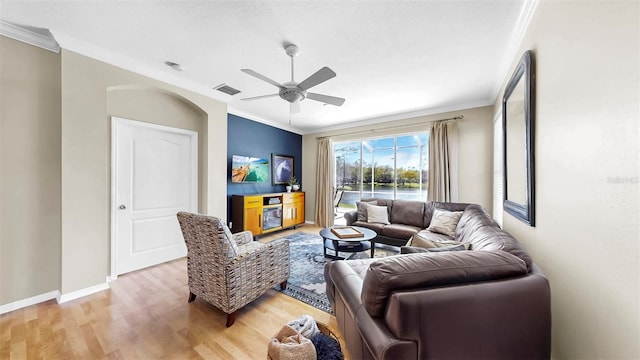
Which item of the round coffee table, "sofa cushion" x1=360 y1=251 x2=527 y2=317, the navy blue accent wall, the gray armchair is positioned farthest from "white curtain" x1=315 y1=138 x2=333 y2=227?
"sofa cushion" x1=360 y1=251 x2=527 y2=317

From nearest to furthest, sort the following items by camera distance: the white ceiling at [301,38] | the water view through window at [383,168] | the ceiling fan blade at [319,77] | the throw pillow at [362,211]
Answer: the white ceiling at [301,38], the ceiling fan blade at [319,77], the throw pillow at [362,211], the water view through window at [383,168]

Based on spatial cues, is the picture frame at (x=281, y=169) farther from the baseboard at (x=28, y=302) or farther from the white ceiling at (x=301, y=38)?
the baseboard at (x=28, y=302)

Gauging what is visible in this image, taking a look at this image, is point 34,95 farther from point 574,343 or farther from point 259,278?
point 574,343

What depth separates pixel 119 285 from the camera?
2510mm

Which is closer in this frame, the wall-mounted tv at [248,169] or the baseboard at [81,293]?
the baseboard at [81,293]

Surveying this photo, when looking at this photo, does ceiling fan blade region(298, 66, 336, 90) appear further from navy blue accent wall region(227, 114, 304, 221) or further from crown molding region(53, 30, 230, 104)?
navy blue accent wall region(227, 114, 304, 221)

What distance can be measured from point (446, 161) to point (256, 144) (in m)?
3.79

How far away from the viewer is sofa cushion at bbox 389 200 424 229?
382cm

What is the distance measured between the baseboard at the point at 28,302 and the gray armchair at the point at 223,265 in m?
1.40

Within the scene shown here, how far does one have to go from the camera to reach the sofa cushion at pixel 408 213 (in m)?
3.82

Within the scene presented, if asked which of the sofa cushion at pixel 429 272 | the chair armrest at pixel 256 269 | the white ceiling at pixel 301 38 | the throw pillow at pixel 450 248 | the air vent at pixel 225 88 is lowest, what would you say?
the chair armrest at pixel 256 269

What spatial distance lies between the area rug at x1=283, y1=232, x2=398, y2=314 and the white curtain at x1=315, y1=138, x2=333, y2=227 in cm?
104

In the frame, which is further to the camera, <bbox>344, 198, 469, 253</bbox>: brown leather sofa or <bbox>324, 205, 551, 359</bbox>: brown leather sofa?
<bbox>344, 198, 469, 253</bbox>: brown leather sofa

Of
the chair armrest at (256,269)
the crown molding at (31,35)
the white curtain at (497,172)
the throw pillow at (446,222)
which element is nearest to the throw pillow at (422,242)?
the chair armrest at (256,269)
